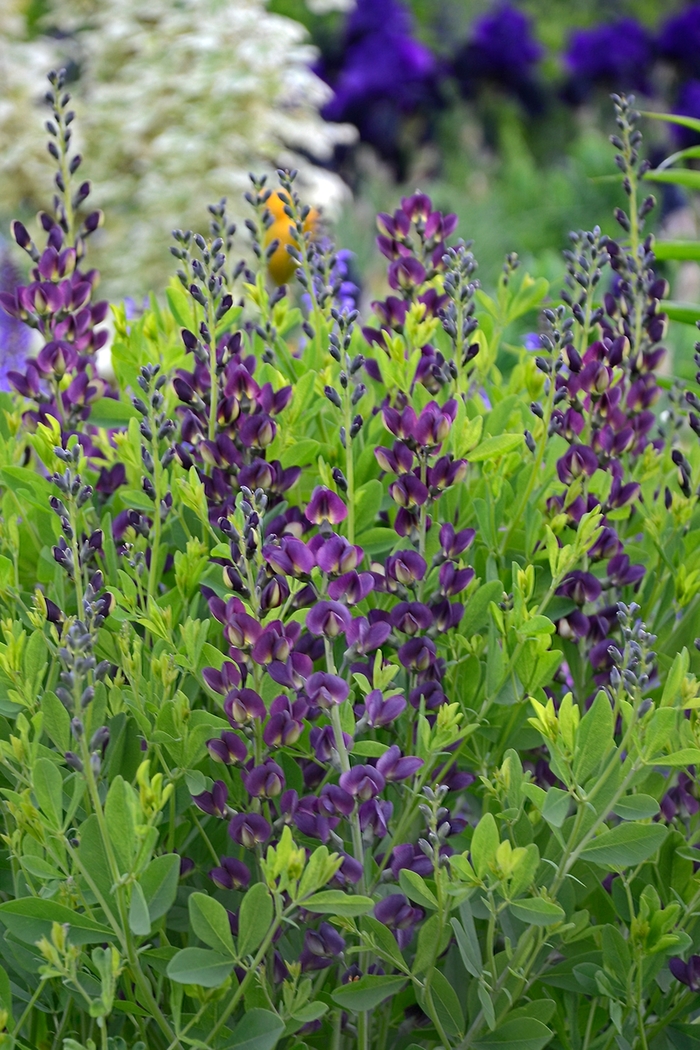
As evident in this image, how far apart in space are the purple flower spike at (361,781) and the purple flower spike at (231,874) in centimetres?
10

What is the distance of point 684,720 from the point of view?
2.54 feet

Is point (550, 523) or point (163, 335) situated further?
point (163, 335)

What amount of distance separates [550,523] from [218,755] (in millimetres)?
305

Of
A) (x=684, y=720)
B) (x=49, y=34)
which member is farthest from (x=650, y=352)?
(x=49, y=34)

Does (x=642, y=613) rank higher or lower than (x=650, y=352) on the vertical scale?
lower

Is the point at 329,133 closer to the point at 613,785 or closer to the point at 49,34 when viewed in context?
the point at 49,34

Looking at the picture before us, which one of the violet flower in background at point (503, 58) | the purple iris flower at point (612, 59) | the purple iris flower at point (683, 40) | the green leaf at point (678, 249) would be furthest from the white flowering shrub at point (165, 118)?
the green leaf at point (678, 249)

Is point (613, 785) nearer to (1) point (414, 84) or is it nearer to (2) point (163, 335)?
(2) point (163, 335)

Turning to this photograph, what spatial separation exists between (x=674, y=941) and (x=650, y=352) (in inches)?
20.3

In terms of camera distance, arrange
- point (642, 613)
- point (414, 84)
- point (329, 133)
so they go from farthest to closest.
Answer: point (414, 84) → point (329, 133) → point (642, 613)

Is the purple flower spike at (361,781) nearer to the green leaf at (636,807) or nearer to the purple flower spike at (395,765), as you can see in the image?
the purple flower spike at (395,765)

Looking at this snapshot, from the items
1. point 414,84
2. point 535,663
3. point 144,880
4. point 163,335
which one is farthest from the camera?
point 414,84

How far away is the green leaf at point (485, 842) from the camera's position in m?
0.63

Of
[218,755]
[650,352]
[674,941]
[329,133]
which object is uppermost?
[329,133]
